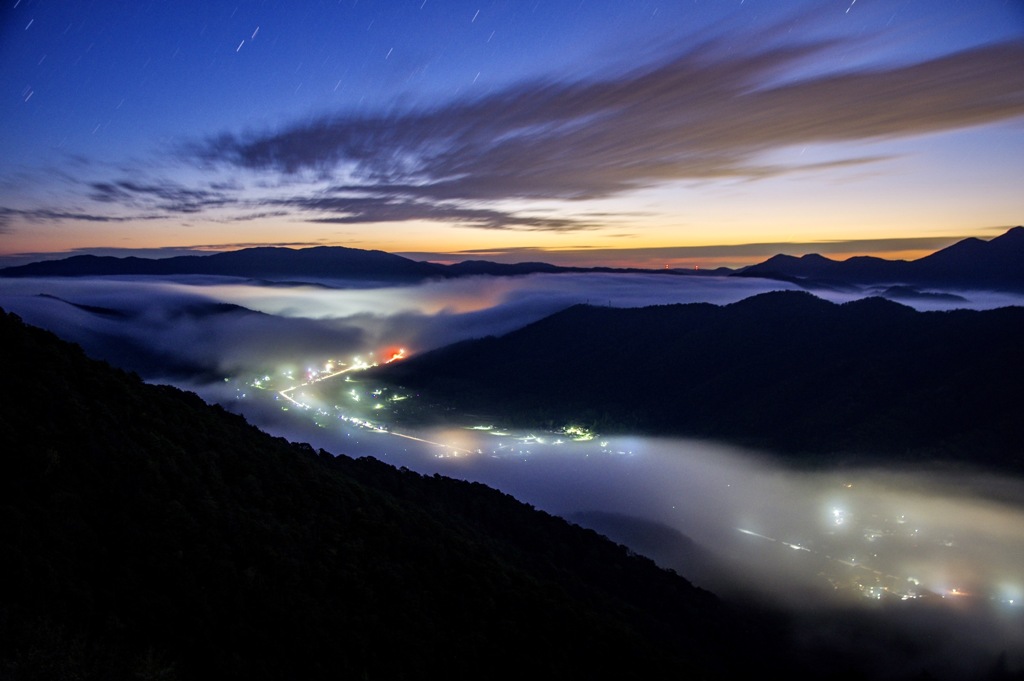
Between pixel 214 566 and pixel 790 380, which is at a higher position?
pixel 214 566

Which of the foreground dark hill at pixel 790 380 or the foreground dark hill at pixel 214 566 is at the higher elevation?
the foreground dark hill at pixel 214 566

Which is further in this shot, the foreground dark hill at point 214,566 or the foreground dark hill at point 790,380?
the foreground dark hill at point 790,380

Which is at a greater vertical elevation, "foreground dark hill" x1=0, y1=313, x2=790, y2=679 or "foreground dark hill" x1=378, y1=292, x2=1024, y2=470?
"foreground dark hill" x1=0, y1=313, x2=790, y2=679

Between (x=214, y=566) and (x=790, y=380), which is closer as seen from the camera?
(x=214, y=566)

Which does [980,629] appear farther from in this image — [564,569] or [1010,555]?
[564,569]

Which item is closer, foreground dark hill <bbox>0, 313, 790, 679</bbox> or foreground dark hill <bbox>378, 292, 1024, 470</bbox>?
foreground dark hill <bbox>0, 313, 790, 679</bbox>
